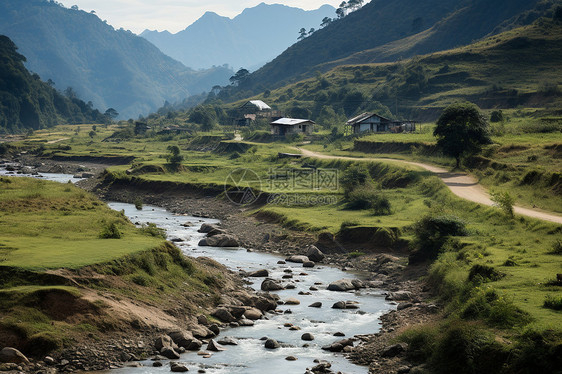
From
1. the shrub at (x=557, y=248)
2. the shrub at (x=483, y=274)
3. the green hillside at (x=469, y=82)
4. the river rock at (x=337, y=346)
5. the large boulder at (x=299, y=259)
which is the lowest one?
the large boulder at (x=299, y=259)

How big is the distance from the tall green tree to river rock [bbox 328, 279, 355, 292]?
3305 cm

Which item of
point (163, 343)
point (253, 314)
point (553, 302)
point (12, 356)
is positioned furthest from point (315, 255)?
point (12, 356)

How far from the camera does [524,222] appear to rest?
4544cm

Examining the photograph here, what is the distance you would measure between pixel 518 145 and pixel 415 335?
4648 centimetres

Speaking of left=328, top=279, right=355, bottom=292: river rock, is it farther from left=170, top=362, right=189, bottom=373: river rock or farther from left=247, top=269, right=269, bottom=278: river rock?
left=170, top=362, right=189, bottom=373: river rock

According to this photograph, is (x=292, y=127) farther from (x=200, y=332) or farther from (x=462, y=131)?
(x=200, y=332)

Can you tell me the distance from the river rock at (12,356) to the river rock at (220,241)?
32.9 meters

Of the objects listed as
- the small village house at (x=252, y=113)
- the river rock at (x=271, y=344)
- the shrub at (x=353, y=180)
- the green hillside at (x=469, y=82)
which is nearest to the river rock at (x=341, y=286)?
the river rock at (x=271, y=344)

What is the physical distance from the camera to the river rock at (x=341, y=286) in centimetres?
4338

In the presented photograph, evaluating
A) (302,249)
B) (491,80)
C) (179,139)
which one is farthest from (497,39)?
(302,249)

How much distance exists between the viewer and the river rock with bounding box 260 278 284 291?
43.2 metres

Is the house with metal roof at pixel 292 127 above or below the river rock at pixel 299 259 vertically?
above

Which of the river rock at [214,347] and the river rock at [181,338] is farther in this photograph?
the river rock at [181,338]

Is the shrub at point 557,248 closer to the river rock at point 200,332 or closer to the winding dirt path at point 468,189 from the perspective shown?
the winding dirt path at point 468,189
